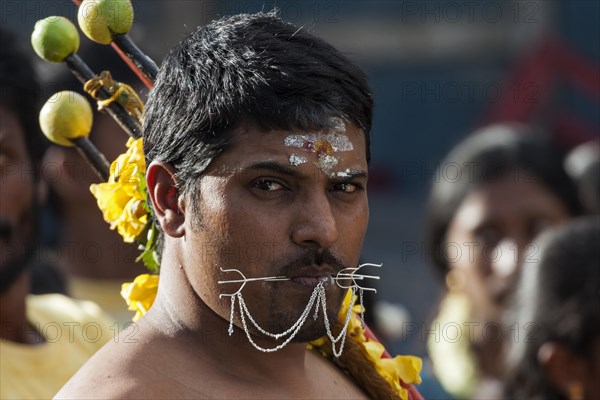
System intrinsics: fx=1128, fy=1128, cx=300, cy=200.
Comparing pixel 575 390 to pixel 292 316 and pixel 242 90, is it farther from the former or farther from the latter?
pixel 242 90

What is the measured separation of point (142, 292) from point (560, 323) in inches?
69.7

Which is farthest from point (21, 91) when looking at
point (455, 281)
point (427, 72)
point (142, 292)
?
point (427, 72)

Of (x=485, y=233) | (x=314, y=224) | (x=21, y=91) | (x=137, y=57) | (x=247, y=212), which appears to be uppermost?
(x=21, y=91)

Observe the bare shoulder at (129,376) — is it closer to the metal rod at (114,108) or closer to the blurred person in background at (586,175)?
the metal rod at (114,108)

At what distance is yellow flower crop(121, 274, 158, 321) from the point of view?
296 cm

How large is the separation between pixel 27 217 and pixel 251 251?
1604 mm

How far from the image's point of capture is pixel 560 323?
4.09 m

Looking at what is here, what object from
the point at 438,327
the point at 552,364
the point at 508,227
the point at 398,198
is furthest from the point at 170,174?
the point at 398,198

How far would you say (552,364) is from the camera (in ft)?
13.4

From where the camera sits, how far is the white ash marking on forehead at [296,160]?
8.29 ft

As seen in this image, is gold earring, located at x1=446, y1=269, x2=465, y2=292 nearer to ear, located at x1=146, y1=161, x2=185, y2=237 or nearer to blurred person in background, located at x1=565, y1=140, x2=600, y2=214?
blurred person in background, located at x1=565, y1=140, x2=600, y2=214

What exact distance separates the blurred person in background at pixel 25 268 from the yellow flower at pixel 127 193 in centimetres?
88

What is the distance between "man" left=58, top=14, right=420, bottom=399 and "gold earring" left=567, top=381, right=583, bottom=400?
1586 millimetres

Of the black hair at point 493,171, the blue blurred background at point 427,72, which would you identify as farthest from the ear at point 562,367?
the blue blurred background at point 427,72
